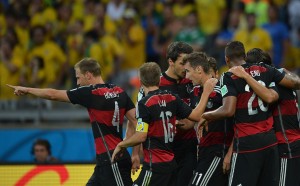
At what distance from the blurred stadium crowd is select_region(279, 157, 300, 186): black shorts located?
18.5 feet

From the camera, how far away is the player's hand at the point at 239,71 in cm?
931

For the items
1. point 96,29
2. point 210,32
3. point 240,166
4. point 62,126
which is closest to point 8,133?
point 62,126

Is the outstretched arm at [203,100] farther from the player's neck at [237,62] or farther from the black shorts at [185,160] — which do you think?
the black shorts at [185,160]

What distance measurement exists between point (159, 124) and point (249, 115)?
981 millimetres

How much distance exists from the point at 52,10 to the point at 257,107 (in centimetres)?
941

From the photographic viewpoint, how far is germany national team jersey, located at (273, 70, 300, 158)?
32.6ft

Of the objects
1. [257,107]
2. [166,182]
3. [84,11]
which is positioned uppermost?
[84,11]

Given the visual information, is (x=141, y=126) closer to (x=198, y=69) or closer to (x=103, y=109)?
(x=103, y=109)

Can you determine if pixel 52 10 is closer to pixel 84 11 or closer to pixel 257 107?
pixel 84 11

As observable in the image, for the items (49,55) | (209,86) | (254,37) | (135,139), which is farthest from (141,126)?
(49,55)

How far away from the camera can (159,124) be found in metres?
9.43

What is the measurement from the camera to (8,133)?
1537 centimetres

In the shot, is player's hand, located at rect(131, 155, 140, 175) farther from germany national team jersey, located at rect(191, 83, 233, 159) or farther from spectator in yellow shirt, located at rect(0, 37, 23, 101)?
spectator in yellow shirt, located at rect(0, 37, 23, 101)

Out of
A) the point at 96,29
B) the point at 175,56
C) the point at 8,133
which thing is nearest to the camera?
the point at 175,56
